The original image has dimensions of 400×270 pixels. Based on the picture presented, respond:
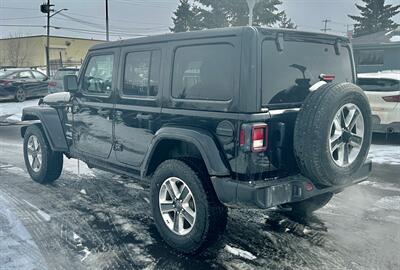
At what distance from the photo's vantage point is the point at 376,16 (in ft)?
131

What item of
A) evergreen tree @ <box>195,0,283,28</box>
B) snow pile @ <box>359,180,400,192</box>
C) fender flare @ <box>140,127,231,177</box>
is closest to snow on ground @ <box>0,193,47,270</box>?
fender flare @ <box>140,127,231,177</box>

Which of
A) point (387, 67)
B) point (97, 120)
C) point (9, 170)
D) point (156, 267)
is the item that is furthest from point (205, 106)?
point (387, 67)

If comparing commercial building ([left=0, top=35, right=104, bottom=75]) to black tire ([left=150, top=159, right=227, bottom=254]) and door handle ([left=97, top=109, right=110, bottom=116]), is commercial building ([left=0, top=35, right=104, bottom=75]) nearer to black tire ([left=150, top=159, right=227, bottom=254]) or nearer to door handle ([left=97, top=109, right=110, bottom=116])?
door handle ([left=97, top=109, right=110, bottom=116])

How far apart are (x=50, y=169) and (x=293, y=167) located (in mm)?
3752

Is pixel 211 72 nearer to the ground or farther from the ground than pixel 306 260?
farther from the ground

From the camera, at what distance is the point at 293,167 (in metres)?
3.48

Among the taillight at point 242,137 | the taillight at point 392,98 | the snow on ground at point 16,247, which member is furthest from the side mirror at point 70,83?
the taillight at point 392,98

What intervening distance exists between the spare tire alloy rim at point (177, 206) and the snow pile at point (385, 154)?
4.74m

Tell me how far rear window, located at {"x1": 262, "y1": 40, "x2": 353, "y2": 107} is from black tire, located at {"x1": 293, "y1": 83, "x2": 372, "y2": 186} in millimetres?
243

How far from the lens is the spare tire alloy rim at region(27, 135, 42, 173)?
591 centimetres

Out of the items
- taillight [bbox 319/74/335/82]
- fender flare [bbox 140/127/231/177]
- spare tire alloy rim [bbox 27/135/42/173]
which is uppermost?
taillight [bbox 319/74/335/82]

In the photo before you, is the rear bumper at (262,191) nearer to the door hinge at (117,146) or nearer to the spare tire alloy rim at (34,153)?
the door hinge at (117,146)

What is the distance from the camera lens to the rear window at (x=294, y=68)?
10.9 feet

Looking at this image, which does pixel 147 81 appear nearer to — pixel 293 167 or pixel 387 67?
pixel 293 167
